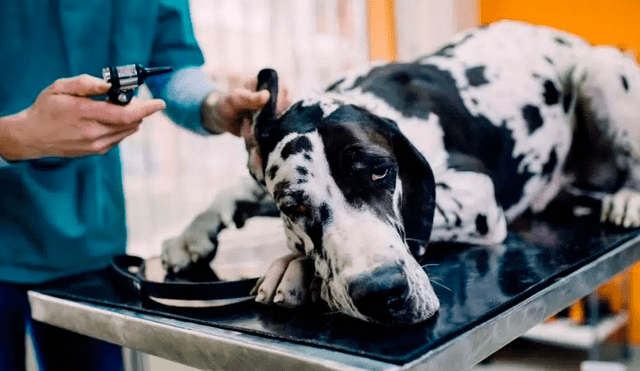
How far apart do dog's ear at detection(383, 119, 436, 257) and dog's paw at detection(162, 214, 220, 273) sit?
0.51m

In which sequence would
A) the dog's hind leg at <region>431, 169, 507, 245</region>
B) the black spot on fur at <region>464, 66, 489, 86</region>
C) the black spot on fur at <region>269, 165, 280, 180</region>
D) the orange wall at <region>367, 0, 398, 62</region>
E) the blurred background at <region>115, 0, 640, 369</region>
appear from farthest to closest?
the orange wall at <region>367, 0, 398, 62</region>
the blurred background at <region>115, 0, 640, 369</region>
the black spot on fur at <region>464, 66, 489, 86</region>
the dog's hind leg at <region>431, 169, 507, 245</region>
the black spot on fur at <region>269, 165, 280, 180</region>

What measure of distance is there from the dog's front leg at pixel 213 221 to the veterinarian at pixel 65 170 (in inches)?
6.9

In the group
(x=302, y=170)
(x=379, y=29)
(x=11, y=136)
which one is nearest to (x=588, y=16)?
(x=379, y=29)

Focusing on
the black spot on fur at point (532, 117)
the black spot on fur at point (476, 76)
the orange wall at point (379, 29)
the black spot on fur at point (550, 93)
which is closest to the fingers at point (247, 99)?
the black spot on fur at point (476, 76)

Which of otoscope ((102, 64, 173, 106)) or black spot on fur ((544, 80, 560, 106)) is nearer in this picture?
otoscope ((102, 64, 173, 106))

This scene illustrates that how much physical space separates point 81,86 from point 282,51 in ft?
8.60

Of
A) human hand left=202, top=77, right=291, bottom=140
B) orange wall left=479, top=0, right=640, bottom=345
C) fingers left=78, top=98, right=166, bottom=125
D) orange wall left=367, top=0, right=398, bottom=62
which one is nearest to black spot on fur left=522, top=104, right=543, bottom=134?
human hand left=202, top=77, right=291, bottom=140

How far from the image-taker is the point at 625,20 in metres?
3.82

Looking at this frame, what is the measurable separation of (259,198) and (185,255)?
257 mm

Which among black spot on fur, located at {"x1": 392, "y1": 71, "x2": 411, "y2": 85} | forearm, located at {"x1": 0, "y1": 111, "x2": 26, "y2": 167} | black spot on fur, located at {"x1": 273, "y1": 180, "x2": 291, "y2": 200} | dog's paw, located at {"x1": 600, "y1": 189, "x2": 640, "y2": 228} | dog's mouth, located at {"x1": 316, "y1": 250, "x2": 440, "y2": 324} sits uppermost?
forearm, located at {"x1": 0, "y1": 111, "x2": 26, "y2": 167}

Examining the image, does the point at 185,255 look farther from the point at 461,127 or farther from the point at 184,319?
the point at 461,127

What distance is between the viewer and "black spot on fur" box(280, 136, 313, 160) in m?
0.99

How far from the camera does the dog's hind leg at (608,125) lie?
1669 millimetres

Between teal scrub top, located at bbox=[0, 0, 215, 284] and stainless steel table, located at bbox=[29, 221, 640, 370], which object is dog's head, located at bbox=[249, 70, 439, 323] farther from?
teal scrub top, located at bbox=[0, 0, 215, 284]
